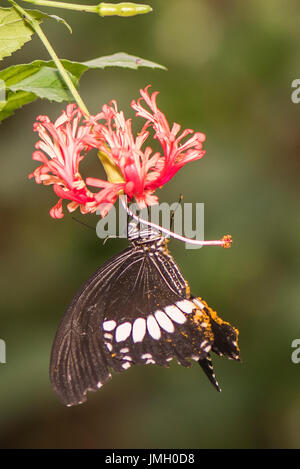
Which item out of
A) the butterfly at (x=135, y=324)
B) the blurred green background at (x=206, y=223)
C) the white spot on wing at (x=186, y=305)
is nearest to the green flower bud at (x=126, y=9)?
the butterfly at (x=135, y=324)

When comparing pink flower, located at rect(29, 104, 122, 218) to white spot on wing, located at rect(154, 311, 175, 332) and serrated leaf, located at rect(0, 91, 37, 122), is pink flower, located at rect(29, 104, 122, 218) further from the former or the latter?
white spot on wing, located at rect(154, 311, 175, 332)

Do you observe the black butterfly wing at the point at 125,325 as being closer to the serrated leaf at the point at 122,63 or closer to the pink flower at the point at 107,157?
the pink flower at the point at 107,157

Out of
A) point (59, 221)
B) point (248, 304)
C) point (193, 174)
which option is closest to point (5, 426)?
point (59, 221)

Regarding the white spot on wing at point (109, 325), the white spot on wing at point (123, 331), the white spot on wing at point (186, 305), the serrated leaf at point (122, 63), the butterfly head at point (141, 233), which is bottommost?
the white spot on wing at point (123, 331)

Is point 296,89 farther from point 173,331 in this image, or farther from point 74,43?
point 173,331

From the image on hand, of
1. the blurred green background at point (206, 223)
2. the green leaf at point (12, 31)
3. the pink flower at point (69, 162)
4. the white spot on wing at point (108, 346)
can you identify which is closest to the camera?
the pink flower at point (69, 162)

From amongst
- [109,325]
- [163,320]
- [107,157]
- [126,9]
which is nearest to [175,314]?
[163,320]

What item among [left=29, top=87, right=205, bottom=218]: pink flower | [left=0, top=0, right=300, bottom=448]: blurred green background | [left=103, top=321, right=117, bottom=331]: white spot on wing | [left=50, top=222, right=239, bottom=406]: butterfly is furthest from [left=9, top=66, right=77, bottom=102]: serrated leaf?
[left=0, top=0, right=300, bottom=448]: blurred green background
